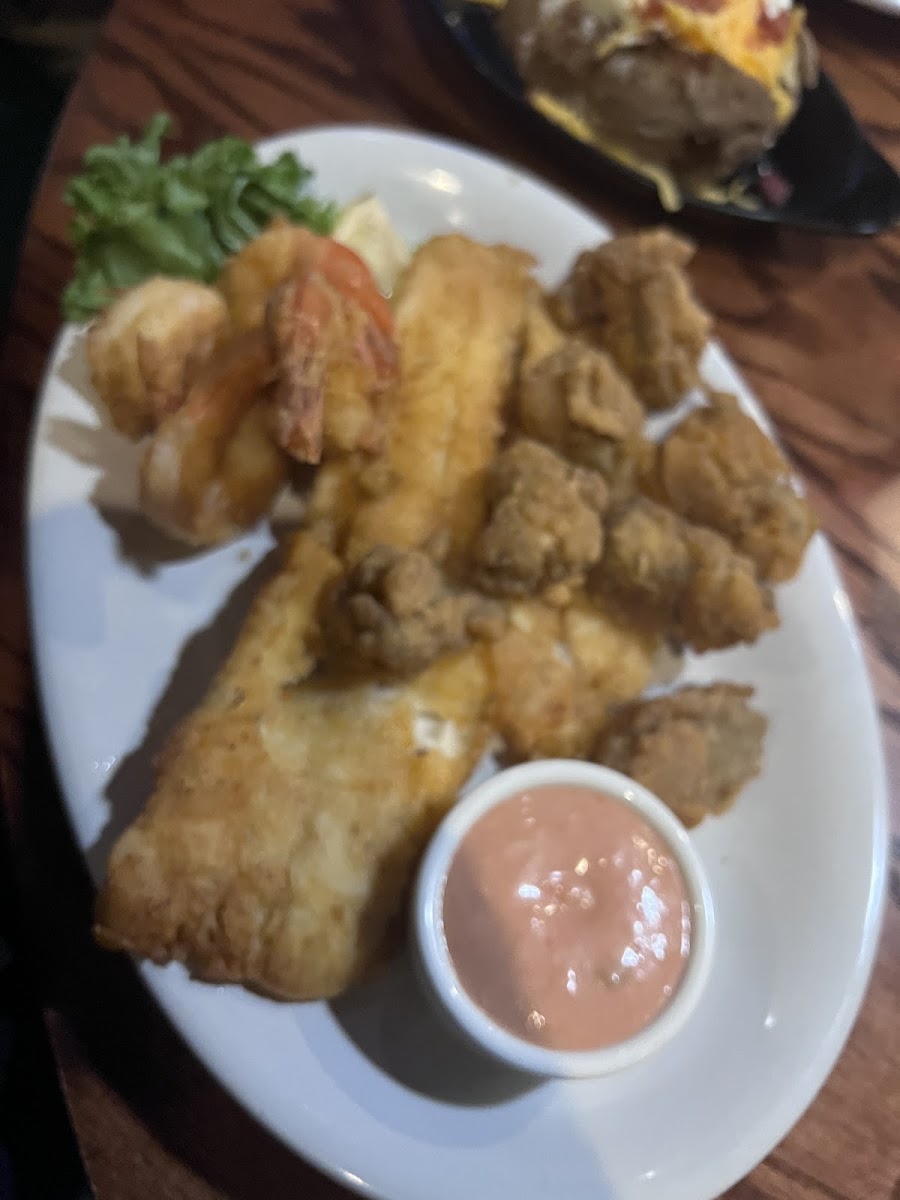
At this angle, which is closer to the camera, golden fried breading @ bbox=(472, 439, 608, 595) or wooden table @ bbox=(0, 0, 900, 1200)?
wooden table @ bbox=(0, 0, 900, 1200)

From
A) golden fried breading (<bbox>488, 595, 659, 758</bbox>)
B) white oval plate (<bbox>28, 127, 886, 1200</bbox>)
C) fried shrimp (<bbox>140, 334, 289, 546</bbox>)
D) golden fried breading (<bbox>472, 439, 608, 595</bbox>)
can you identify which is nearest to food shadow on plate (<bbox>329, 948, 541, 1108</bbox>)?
white oval plate (<bbox>28, 127, 886, 1200</bbox>)

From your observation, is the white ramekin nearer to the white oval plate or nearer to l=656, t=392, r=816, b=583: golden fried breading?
the white oval plate

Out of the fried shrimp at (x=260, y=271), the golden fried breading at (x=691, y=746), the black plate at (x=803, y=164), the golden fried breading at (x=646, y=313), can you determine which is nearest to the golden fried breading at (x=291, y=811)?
the golden fried breading at (x=691, y=746)

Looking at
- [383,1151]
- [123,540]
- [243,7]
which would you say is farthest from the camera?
[243,7]

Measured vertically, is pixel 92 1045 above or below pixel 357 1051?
below

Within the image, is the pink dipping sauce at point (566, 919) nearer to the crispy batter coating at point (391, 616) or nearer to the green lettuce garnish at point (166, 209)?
the crispy batter coating at point (391, 616)

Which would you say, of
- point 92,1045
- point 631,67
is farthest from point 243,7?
point 92,1045

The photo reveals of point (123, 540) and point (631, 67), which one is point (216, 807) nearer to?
point (123, 540)
